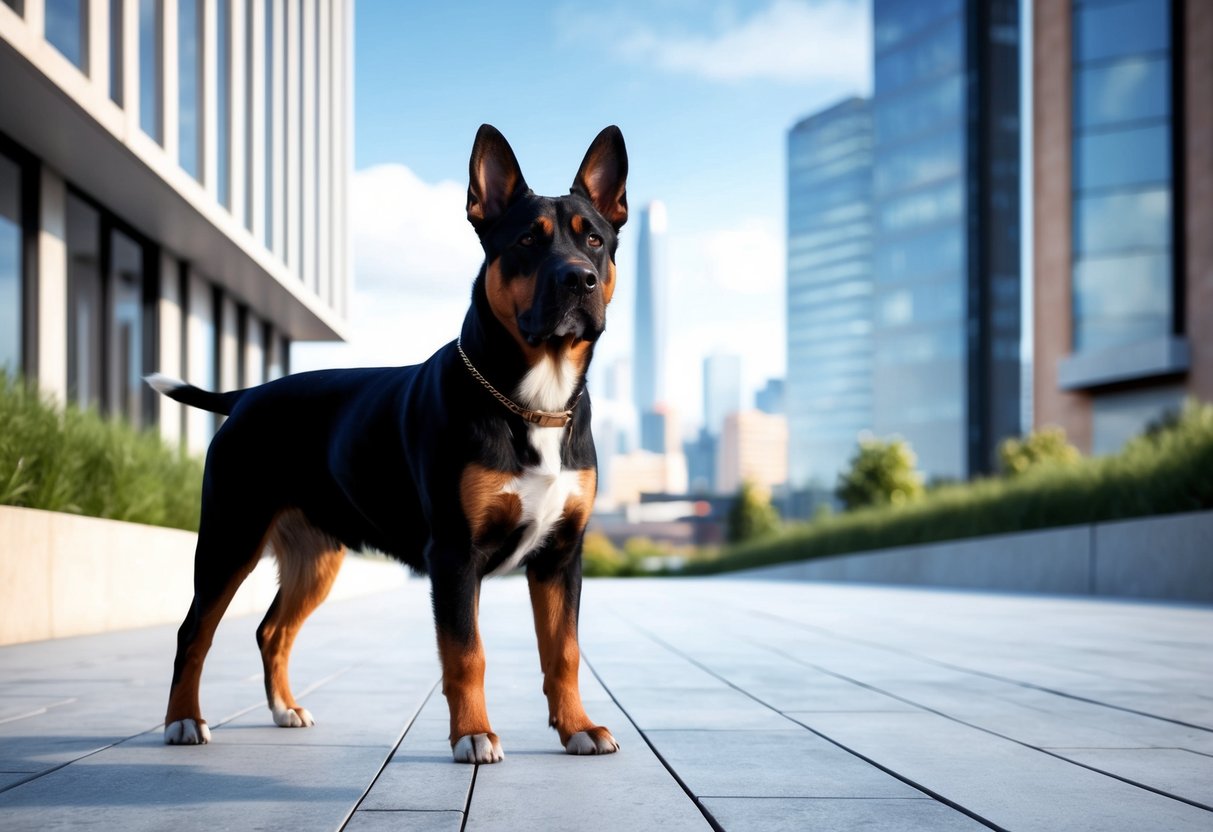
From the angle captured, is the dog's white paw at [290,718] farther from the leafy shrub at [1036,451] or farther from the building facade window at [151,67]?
the leafy shrub at [1036,451]

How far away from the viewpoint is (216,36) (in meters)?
17.0

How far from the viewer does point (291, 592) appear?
4180 mm

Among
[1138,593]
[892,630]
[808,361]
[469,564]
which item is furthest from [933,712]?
[808,361]

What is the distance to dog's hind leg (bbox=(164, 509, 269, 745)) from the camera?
3.70 metres

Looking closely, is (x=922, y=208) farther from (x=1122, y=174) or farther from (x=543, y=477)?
(x=543, y=477)

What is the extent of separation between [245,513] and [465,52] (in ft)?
118

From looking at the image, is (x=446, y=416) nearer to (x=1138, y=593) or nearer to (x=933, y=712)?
(x=933, y=712)

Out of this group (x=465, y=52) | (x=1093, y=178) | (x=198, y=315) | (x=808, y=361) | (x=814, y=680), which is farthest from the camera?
(x=808, y=361)

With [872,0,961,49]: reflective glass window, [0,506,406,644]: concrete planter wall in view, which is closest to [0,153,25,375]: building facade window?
[0,506,406,644]: concrete planter wall

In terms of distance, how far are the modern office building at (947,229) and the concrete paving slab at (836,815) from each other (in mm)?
62131

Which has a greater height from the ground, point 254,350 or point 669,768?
point 254,350

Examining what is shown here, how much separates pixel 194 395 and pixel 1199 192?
28023 millimetres

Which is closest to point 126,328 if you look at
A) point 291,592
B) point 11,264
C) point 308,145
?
point 11,264

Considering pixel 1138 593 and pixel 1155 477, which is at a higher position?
pixel 1155 477
